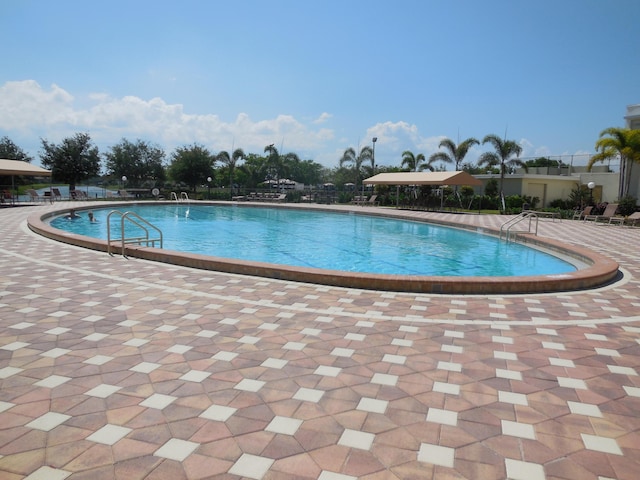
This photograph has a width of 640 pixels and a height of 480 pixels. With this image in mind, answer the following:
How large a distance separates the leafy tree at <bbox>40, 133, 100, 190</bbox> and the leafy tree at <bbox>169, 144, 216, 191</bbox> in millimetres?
6630

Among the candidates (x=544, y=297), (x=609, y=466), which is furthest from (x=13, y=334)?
(x=544, y=297)

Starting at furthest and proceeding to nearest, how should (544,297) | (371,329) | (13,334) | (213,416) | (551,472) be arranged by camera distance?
(544,297) < (371,329) < (13,334) < (213,416) < (551,472)

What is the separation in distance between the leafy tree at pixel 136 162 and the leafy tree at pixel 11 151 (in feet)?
41.7

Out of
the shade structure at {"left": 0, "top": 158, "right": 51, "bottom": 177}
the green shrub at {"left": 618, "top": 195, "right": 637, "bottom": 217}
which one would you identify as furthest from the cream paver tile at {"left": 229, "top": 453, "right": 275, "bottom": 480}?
the shade structure at {"left": 0, "top": 158, "right": 51, "bottom": 177}

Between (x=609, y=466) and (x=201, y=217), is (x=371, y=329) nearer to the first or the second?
(x=609, y=466)

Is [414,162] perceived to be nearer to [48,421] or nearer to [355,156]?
[355,156]

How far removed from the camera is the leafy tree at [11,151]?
4559cm

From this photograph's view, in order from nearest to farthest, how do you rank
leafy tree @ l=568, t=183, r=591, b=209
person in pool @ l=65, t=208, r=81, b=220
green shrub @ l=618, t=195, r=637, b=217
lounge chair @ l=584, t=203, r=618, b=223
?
person in pool @ l=65, t=208, r=81, b=220
lounge chair @ l=584, t=203, r=618, b=223
green shrub @ l=618, t=195, r=637, b=217
leafy tree @ l=568, t=183, r=591, b=209

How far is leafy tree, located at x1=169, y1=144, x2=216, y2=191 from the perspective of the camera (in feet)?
121

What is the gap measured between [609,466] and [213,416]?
7.45 feet

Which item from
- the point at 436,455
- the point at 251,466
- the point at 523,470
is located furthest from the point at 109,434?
the point at 523,470

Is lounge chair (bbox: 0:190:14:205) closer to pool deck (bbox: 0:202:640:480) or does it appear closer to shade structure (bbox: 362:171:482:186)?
shade structure (bbox: 362:171:482:186)

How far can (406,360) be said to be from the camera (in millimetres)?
3691

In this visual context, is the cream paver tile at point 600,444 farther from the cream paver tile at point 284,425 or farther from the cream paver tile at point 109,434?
the cream paver tile at point 109,434
